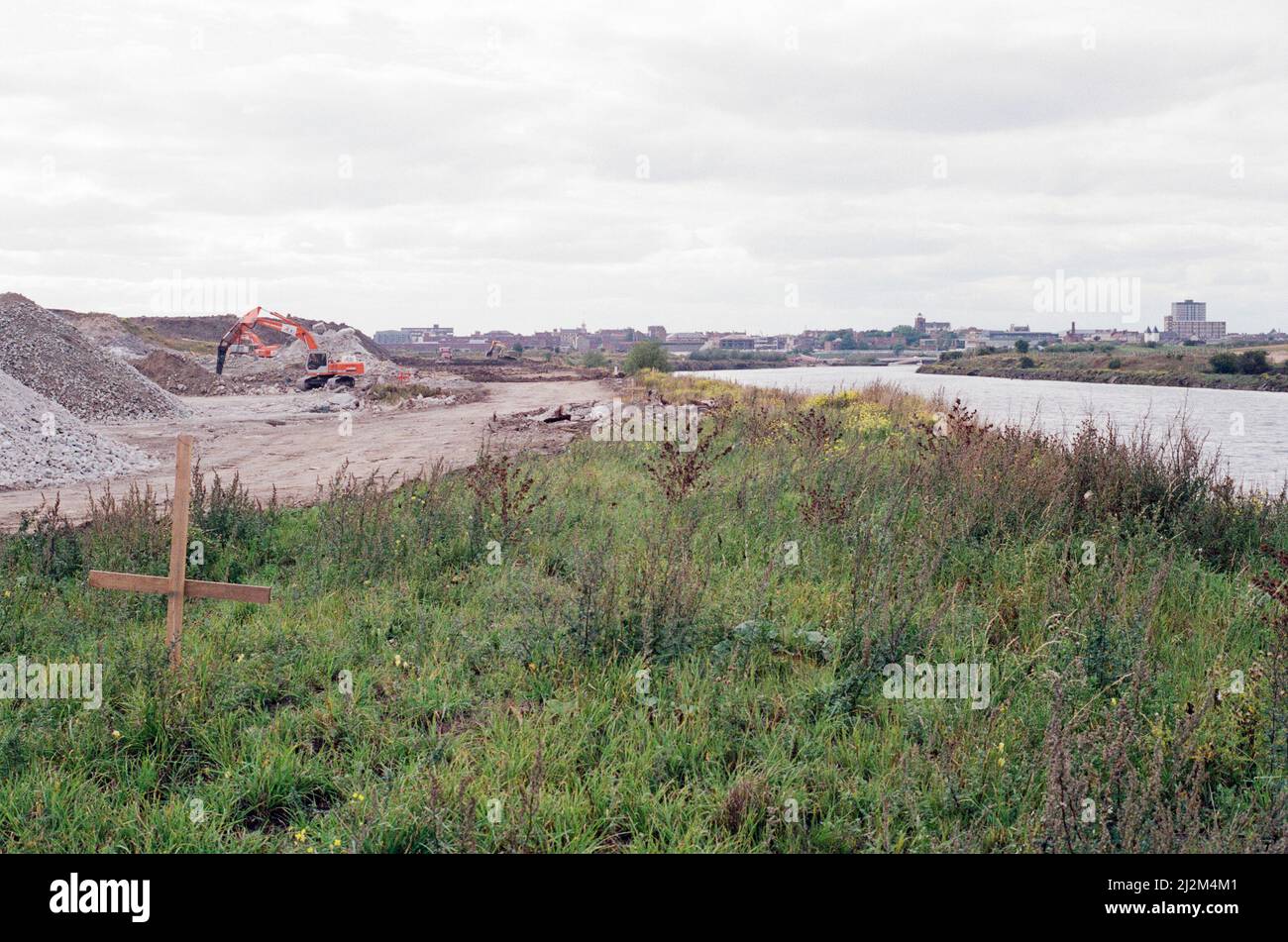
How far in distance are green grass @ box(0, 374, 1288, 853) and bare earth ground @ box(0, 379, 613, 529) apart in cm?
286

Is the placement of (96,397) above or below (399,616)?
above

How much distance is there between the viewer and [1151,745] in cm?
380

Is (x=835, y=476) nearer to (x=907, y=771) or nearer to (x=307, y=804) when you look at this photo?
(x=907, y=771)

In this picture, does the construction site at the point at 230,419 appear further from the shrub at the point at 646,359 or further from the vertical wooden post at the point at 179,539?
the shrub at the point at 646,359

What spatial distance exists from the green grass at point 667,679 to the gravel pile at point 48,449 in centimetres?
561

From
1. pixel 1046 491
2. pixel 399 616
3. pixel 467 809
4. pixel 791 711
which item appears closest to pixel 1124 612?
pixel 791 711

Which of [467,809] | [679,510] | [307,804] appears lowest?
[307,804]

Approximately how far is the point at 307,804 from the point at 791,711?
2348 millimetres

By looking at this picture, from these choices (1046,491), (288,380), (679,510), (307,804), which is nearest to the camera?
(307,804)
